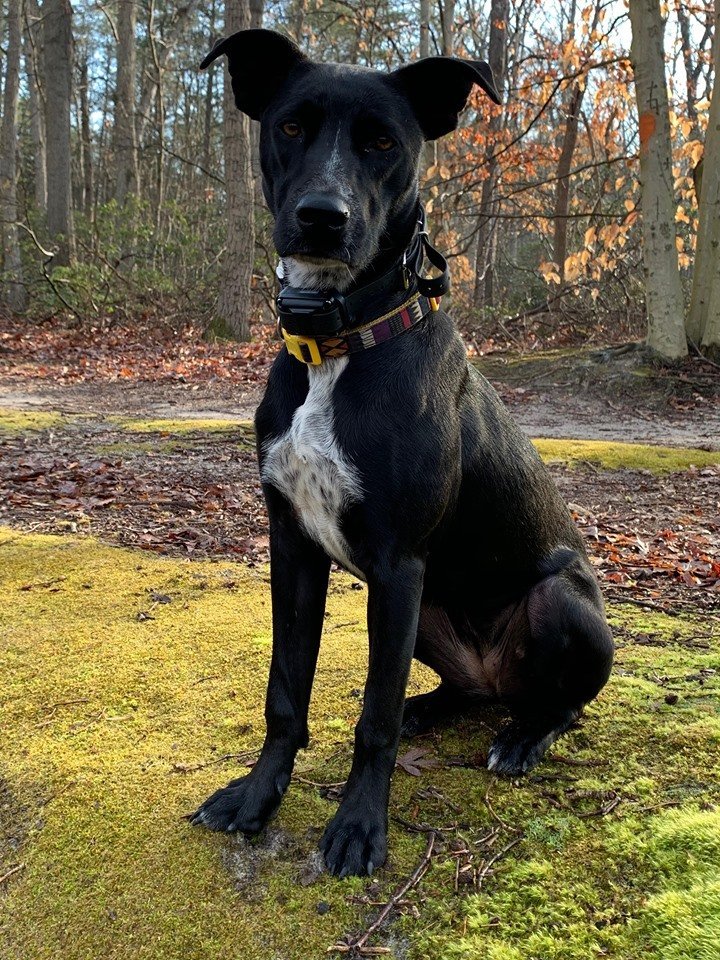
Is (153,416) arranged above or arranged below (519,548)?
below

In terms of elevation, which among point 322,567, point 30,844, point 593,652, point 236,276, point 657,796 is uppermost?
point 236,276

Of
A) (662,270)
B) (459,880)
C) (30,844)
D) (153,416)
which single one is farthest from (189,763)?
(662,270)

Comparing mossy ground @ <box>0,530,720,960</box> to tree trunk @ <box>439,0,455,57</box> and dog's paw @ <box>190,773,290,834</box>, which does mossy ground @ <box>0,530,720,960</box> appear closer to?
dog's paw @ <box>190,773,290,834</box>

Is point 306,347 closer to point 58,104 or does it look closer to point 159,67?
point 159,67

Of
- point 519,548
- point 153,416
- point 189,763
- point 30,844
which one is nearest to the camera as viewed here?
point 30,844

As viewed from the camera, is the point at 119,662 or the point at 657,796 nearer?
the point at 657,796

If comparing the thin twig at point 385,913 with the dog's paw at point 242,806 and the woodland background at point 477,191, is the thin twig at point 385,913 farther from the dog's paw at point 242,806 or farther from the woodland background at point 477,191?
the woodland background at point 477,191

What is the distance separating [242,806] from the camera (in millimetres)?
2166

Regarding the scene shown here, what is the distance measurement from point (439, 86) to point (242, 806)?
221cm

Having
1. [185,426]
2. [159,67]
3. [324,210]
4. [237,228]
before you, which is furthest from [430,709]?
[159,67]

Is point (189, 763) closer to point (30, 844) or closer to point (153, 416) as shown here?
point (30, 844)

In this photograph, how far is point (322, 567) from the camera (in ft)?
8.05

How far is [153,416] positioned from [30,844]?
7.26 meters

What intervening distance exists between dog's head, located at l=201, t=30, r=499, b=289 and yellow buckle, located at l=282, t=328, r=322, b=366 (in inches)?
7.4
